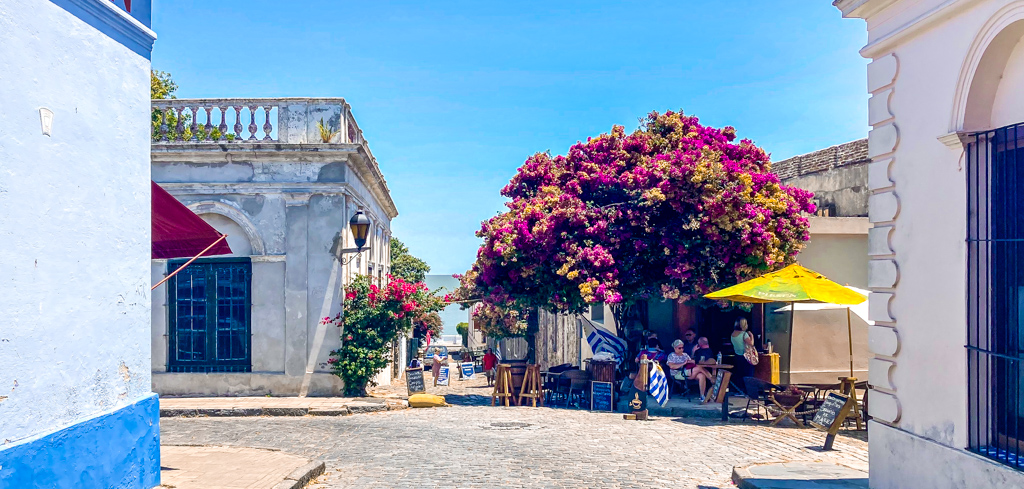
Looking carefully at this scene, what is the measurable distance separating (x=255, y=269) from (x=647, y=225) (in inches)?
290

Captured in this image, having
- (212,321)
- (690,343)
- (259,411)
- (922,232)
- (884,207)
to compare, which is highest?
(884,207)

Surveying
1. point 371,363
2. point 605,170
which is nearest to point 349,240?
point 371,363

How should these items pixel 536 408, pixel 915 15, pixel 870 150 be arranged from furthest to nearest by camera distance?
pixel 536 408
pixel 870 150
pixel 915 15

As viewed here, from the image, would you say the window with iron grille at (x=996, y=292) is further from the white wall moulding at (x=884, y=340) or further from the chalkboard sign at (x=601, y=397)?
the chalkboard sign at (x=601, y=397)

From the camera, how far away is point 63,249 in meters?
5.99

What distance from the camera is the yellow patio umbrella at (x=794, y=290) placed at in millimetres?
10641

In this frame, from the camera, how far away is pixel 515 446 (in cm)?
998

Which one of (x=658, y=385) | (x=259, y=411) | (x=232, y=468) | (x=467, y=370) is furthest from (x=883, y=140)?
(x=467, y=370)

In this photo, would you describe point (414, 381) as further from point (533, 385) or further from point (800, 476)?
point (800, 476)

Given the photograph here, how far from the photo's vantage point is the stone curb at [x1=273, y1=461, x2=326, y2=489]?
748 centimetres

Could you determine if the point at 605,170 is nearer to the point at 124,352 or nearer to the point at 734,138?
the point at 734,138

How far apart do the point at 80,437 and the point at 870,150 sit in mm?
7098

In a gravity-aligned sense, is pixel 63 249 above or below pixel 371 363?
above

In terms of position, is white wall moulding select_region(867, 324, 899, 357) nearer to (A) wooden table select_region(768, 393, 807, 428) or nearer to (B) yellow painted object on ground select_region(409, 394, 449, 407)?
(A) wooden table select_region(768, 393, 807, 428)
